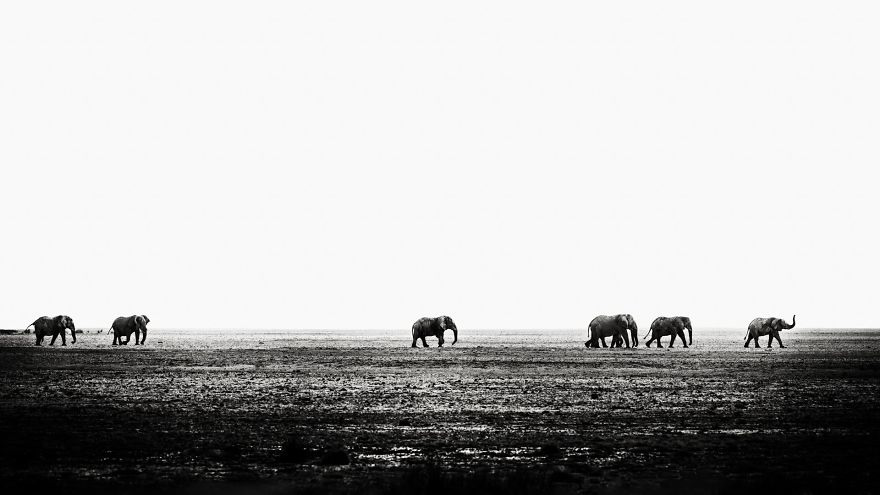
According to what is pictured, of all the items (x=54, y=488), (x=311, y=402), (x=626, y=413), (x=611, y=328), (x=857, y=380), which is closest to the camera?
(x=54, y=488)

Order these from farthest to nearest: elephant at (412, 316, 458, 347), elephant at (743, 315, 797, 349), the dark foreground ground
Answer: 1. elephant at (412, 316, 458, 347)
2. elephant at (743, 315, 797, 349)
3. the dark foreground ground

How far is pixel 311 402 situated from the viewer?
2148 centimetres

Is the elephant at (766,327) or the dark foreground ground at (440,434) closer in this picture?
the dark foreground ground at (440,434)

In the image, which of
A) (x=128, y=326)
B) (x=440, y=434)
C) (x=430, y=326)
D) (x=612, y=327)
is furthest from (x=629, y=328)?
(x=440, y=434)

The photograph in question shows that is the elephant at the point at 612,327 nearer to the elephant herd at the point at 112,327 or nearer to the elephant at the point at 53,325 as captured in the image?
the elephant herd at the point at 112,327

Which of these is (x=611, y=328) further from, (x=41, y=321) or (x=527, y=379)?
(x=41, y=321)

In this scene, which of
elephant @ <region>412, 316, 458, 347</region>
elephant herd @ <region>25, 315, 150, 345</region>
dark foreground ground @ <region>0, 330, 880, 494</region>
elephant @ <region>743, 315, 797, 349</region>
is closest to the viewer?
dark foreground ground @ <region>0, 330, 880, 494</region>

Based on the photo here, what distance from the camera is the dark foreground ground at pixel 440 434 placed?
11547 millimetres

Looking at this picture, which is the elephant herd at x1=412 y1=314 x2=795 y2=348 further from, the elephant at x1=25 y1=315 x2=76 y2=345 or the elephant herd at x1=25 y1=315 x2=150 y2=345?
the elephant at x1=25 y1=315 x2=76 y2=345

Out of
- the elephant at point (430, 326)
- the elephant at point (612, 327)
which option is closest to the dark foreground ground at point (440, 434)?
the elephant at point (612, 327)

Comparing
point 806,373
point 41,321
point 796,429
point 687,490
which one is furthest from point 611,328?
point 687,490

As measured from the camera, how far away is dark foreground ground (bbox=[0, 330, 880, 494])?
37.9ft

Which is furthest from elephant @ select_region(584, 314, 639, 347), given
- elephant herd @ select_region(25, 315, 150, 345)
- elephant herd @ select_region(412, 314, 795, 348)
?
elephant herd @ select_region(25, 315, 150, 345)

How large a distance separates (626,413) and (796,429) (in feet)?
12.1
